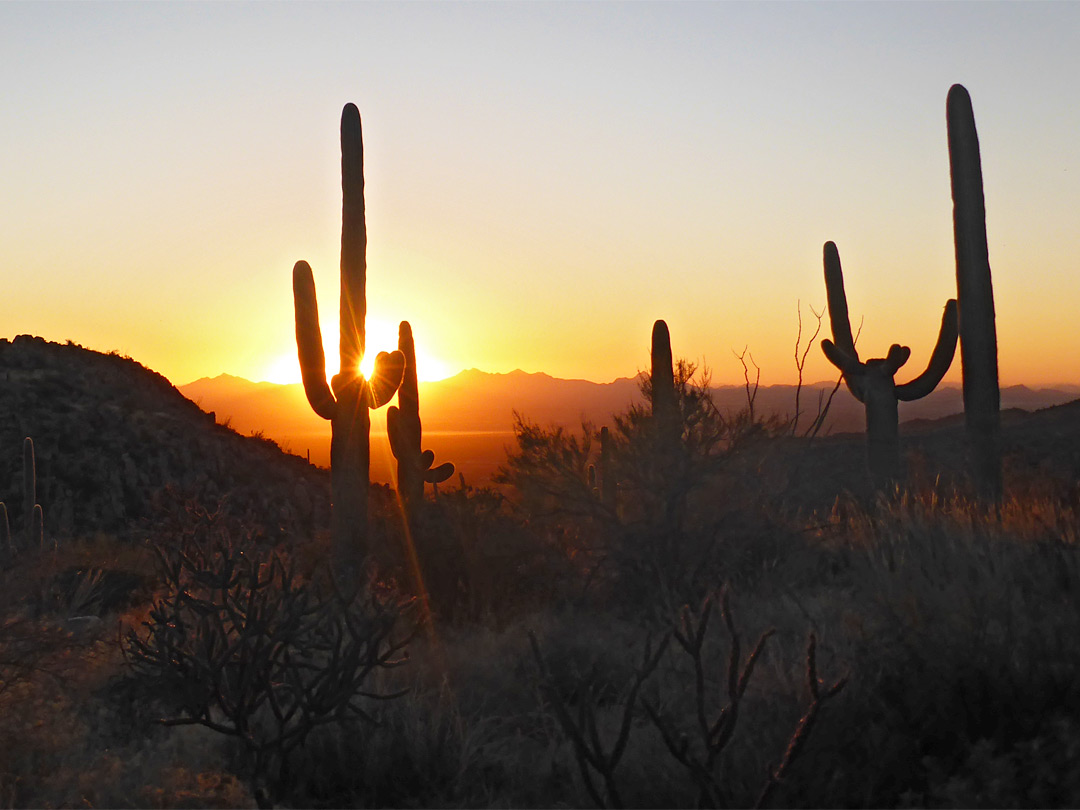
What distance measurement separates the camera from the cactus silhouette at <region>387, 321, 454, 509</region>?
54.9ft

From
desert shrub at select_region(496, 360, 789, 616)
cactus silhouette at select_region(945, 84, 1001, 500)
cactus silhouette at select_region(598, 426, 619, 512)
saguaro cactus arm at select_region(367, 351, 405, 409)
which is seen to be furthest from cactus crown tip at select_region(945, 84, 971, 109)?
saguaro cactus arm at select_region(367, 351, 405, 409)

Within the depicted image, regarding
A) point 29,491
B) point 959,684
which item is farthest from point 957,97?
point 29,491

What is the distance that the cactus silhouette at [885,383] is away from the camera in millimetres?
17016

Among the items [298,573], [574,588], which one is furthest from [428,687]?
[298,573]

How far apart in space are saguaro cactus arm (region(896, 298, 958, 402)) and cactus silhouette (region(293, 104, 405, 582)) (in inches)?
351

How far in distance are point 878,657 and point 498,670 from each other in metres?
3.55

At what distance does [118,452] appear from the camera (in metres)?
33.5

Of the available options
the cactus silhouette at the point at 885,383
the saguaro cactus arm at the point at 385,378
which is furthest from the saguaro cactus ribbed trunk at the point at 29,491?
the cactus silhouette at the point at 885,383

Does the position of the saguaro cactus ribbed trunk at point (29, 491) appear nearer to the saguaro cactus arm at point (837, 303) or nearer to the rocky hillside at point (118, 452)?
the rocky hillside at point (118, 452)

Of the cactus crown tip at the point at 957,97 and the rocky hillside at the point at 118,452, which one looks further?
the rocky hillside at the point at 118,452

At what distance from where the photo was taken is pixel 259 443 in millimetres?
38625

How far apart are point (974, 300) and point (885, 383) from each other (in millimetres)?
2884

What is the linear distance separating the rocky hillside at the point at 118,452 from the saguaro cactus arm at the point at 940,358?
19939 millimetres

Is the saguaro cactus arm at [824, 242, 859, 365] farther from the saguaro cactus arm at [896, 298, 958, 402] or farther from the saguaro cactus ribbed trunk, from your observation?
the saguaro cactus ribbed trunk
